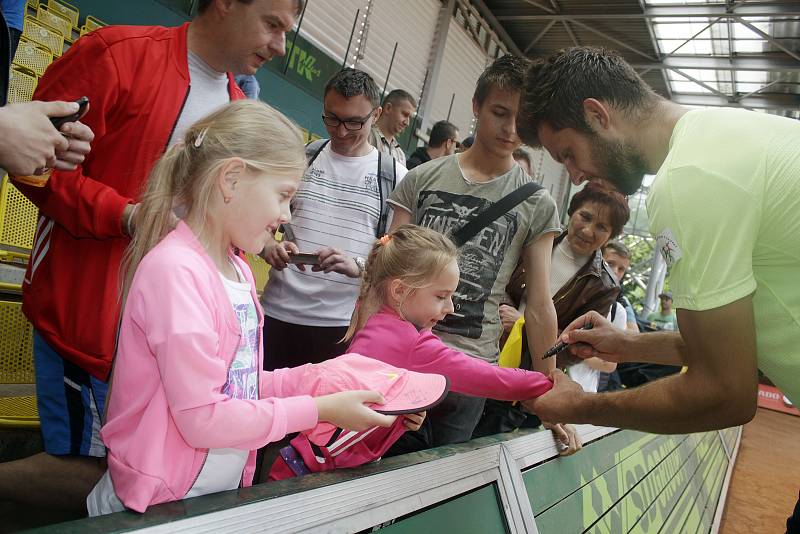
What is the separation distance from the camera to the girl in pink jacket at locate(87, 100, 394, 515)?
986 mm

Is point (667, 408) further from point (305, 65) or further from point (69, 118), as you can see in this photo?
point (305, 65)

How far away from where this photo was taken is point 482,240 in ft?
6.66

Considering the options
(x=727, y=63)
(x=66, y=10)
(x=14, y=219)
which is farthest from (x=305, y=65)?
(x=727, y=63)

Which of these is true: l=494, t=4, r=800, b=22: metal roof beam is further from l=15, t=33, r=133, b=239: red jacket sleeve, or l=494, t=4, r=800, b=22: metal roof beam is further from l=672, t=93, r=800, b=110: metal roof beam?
l=15, t=33, r=133, b=239: red jacket sleeve

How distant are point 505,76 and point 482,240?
0.58 m

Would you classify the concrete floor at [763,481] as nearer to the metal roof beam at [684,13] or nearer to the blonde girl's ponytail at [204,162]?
the blonde girl's ponytail at [204,162]

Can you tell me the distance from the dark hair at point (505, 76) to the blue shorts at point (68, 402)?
1.51 m

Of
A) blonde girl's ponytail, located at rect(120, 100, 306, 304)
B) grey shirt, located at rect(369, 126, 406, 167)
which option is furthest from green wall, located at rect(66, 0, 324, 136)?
blonde girl's ponytail, located at rect(120, 100, 306, 304)

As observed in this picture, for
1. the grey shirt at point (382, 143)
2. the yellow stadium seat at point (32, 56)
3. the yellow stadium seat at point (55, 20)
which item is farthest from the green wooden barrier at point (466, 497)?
the yellow stadium seat at point (55, 20)

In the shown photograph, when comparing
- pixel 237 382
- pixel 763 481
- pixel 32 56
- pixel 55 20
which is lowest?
pixel 763 481

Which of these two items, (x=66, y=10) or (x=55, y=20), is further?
(x=66, y=10)

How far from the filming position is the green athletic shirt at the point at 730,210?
3.99 feet

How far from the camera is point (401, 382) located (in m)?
1.26

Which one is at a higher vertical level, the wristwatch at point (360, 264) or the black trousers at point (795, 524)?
the wristwatch at point (360, 264)
